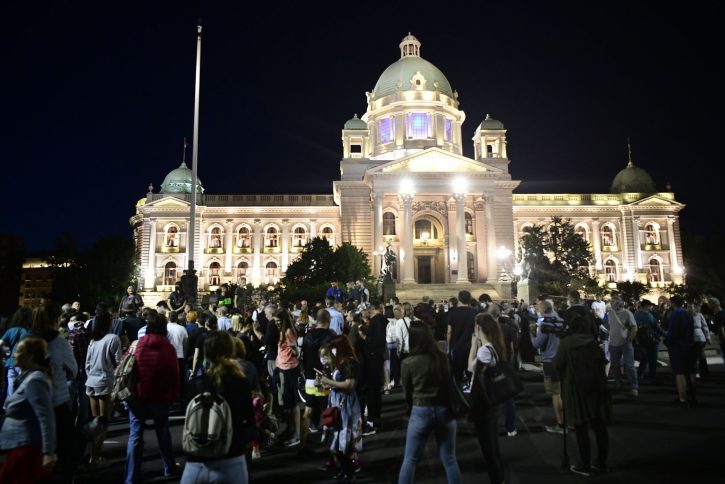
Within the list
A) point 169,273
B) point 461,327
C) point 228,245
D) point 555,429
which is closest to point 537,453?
point 555,429

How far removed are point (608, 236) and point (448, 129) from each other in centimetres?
2239

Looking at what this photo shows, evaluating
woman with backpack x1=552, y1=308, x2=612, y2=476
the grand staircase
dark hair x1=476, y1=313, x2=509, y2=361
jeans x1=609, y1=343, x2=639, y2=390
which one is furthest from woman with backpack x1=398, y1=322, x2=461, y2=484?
the grand staircase

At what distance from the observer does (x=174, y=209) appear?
195 feet

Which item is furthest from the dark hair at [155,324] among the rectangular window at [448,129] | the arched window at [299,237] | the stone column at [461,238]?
the rectangular window at [448,129]

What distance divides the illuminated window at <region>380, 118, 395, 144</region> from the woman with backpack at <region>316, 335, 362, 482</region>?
179ft

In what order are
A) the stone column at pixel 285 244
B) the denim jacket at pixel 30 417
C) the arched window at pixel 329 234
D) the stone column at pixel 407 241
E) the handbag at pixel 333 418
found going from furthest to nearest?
the arched window at pixel 329 234 < the stone column at pixel 285 244 < the stone column at pixel 407 241 < the handbag at pixel 333 418 < the denim jacket at pixel 30 417

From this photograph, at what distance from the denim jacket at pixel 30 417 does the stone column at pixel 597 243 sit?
62.9 m

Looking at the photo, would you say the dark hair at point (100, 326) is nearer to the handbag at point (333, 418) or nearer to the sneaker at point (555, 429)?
the handbag at point (333, 418)

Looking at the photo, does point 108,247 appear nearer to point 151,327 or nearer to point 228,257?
point 228,257

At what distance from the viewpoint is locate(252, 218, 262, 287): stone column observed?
60531 millimetres

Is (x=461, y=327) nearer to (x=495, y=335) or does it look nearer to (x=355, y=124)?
(x=495, y=335)

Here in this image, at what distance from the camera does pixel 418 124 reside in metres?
59.9

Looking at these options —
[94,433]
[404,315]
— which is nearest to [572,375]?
[94,433]

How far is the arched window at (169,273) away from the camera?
59.1 metres
